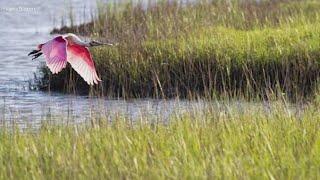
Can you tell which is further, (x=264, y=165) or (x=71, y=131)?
(x=71, y=131)

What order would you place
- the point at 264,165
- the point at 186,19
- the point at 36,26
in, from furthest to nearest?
the point at 36,26, the point at 186,19, the point at 264,165

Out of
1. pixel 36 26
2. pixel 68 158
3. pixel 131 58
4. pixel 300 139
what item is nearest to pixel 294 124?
pixel 300 139

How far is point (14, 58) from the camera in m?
16.0

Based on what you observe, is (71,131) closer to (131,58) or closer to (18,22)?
(131,58)

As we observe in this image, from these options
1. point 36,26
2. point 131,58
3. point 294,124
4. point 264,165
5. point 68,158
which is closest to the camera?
point 264,165

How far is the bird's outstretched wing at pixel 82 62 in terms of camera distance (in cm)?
674

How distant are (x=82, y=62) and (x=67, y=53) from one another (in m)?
0.18

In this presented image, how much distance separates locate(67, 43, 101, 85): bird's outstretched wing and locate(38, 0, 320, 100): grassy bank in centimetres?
315

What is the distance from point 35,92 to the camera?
1242 centimetres

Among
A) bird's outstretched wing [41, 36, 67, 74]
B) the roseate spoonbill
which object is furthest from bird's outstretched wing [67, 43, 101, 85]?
bird's outstretched wing [41, 36, 67, 74]

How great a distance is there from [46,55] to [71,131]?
95 cm

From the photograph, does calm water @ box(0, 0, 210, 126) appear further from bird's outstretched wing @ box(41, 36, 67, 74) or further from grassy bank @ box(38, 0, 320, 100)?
bird's outstretched wing @ box(41, 36, 67, 74)

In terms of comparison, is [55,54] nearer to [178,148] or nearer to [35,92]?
[178,148]

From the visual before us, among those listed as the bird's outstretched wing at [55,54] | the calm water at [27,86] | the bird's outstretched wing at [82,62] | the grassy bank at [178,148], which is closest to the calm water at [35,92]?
the calm water at [27,86]
